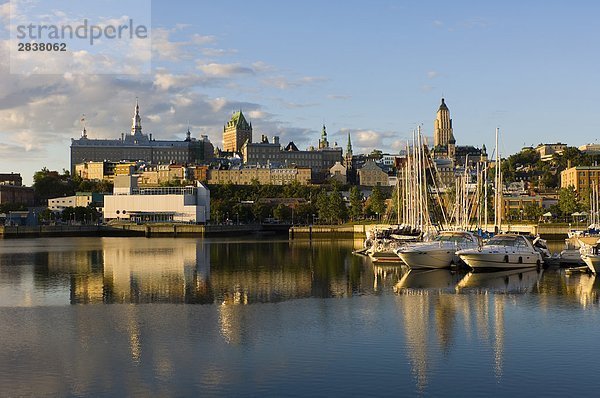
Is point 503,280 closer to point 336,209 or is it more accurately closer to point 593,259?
point 593,259

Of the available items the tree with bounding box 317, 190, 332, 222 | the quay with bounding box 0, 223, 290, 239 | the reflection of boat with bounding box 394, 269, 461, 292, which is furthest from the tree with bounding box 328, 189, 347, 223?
the reflection of boat with bounding box 394, 269, 461, 292

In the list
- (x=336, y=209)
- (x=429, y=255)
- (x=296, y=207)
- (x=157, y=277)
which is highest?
(x=296, y=207)

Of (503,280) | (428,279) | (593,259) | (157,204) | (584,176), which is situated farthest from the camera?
(584,176)

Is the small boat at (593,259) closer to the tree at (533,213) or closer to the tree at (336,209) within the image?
the tree at (533,213)

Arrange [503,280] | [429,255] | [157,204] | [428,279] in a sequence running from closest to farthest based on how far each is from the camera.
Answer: [503,280]
[428,279]
[429,255]
[157,204]

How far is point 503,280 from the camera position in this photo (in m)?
45.7

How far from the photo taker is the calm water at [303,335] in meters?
22.0

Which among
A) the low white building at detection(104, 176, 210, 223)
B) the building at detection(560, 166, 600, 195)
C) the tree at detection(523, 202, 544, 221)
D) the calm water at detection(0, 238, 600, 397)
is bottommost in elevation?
the calm water at detection(0, 238, 600, 397)

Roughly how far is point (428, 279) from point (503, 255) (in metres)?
7.14

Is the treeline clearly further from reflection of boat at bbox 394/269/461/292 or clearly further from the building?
reflection of boat at bbox 394/269/461/292

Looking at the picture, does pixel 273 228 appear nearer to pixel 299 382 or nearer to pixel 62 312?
pixel 62 312

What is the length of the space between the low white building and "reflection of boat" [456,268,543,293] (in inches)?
4128

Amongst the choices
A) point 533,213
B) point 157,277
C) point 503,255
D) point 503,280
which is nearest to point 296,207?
point 533,213

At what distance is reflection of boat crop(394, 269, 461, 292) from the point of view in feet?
140
